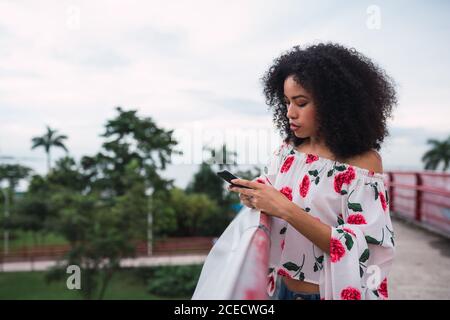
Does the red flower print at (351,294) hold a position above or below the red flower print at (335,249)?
below

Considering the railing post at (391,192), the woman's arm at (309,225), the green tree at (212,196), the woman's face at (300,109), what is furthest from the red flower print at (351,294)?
the green tree at (212,196)

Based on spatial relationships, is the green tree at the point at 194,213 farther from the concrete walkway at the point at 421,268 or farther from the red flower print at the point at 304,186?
the red flower print at the point at 304,186

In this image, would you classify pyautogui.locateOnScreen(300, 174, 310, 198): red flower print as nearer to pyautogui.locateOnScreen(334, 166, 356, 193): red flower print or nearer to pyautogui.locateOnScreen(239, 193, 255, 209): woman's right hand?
pyautogui.locateOnScreen(334, 166, 356, 193): red flower print

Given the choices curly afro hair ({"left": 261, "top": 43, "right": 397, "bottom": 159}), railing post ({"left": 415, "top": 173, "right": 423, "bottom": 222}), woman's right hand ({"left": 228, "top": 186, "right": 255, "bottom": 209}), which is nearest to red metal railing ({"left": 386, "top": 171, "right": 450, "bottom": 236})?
railing post ({"left": 415, "top": 173, "right": 423, "bottom": 222})

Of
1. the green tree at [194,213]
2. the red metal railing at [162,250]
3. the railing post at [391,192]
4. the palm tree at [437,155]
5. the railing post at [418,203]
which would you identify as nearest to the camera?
the railing post at [418,203]

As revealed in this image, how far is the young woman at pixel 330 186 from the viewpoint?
1298 mm

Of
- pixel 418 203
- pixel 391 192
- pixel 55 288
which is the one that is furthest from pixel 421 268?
pixel 55 288

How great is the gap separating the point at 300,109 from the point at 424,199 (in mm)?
6655

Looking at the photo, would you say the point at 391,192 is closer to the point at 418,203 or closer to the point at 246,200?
the point at 418,203

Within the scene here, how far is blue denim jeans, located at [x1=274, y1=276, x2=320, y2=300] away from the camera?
4.95 feet

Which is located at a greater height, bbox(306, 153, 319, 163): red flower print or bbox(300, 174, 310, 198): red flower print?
bbox(306, 153, 319, 163): red flower print

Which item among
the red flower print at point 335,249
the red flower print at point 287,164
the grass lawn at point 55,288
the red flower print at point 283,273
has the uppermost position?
the red flower print at point 287,164

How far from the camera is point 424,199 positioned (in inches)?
294
